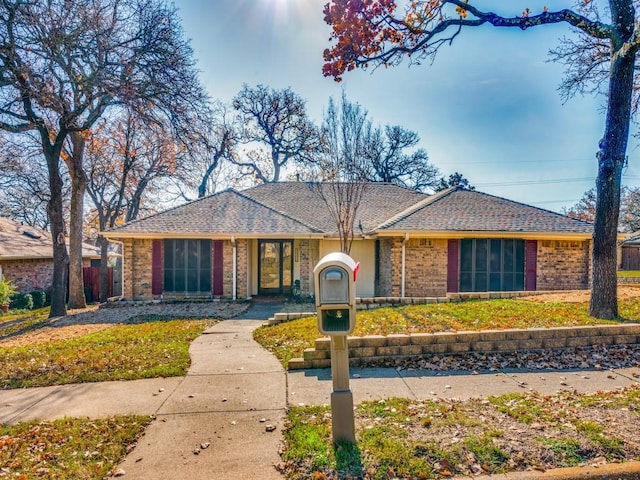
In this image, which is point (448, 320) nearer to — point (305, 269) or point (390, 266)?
point (390, 266)

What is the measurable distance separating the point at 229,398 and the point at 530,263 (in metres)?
12.0

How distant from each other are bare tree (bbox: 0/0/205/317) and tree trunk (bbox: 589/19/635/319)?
33.0 ft

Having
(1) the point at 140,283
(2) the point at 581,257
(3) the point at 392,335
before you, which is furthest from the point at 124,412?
(2) the point at 581,257

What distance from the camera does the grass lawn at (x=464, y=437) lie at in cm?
294

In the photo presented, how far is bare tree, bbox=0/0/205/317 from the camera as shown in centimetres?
899

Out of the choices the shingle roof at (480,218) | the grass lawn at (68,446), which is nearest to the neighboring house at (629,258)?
the shingle roof at (480,218)

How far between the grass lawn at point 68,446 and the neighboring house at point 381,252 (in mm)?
9378

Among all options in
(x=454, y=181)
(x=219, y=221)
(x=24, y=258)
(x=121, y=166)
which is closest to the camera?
(x=219, y=221)

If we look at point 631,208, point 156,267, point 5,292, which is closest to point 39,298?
point 5,292

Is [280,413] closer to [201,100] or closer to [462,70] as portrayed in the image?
[201,100]

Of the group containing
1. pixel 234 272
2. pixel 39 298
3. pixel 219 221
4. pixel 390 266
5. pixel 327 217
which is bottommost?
pixel 39 298

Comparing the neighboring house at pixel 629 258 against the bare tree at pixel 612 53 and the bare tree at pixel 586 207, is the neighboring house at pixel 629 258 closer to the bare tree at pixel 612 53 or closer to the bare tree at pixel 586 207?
the bare tree at pixel 586 207

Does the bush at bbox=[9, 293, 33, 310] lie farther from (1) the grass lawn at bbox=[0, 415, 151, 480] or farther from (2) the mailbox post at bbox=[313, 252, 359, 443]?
(2) the mailbox post at bbox=[313, 252, 359, 443]

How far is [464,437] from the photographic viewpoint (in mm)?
→ 3299
